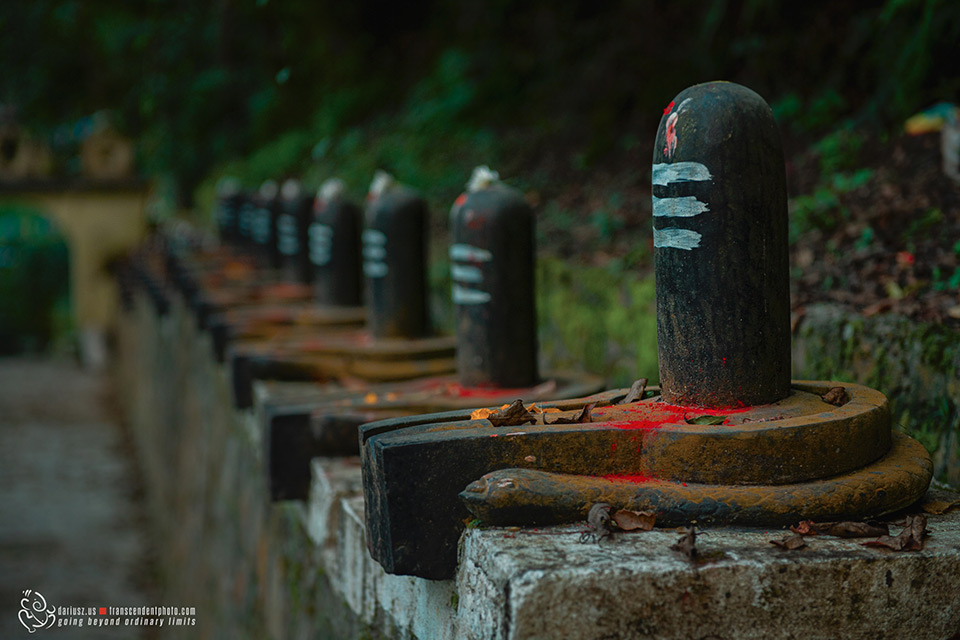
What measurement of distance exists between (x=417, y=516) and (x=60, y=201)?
66.1ft

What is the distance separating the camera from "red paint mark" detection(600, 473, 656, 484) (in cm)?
167

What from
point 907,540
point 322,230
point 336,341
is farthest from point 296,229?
point 907,540

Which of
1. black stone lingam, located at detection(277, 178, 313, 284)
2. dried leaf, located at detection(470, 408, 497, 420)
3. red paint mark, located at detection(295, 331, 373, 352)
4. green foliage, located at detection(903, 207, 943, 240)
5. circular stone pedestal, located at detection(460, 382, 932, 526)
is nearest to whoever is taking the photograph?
circular stone pedestal, located at detection(460, 382, 932, 526)

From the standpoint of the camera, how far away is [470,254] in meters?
2.60

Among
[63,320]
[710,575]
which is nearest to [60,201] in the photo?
[63,320]

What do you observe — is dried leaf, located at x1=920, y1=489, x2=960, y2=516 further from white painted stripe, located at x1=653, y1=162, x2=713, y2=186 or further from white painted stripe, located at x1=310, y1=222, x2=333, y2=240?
white painted stripe, located at x1=310, y1=222, x2=333, y2=240

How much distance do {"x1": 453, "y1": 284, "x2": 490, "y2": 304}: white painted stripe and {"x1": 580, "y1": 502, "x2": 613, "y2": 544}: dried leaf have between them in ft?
3.51

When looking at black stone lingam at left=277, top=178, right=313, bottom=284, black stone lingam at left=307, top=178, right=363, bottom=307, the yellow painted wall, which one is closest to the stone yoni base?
black stone lingam at left=307, top=178, right=363, bottom=307

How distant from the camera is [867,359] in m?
2.32

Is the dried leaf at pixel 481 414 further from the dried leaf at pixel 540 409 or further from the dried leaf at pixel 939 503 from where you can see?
the dried leaf at pixel 939 503

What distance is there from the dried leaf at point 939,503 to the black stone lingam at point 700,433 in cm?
5

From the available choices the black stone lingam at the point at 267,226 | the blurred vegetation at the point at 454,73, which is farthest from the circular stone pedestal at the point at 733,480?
the black stone lingam at the point at 267,226

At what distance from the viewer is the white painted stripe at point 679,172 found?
1734 millimetres

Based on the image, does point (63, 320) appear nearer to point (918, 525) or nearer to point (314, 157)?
point (314, 157)
